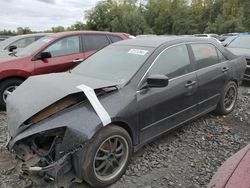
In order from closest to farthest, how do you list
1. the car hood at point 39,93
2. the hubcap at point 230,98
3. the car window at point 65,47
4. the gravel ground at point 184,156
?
the car hood at point 39,93
the gravel ground at point 184,156
the hubcap at point 230,98
the car window at point 65,47

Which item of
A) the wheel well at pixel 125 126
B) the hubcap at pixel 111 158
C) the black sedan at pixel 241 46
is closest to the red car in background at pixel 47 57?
the wheel well at pixel 125 126

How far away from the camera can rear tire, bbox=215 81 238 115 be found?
5.29m

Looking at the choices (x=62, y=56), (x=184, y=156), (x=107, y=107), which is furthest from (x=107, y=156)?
(x=62, y=56)

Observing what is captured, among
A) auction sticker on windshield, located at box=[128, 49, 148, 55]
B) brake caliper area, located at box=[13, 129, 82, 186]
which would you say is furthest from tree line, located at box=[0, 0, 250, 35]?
brake caliper area, located at box=[13, 129, 82, 186]

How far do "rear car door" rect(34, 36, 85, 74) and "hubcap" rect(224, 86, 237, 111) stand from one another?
3171mm

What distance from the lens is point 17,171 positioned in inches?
143

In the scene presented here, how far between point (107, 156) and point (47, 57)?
3675 mm

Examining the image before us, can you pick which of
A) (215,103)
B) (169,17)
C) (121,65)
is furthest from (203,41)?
(169,17)

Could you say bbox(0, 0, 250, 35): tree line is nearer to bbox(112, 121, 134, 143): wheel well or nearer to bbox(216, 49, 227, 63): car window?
bbox(216, 49, 227, 63): car window

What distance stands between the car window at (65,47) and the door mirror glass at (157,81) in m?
3.57

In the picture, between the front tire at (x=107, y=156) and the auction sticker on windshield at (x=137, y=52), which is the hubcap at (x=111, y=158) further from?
the auction sticker on windshield at (x=137, y=52)

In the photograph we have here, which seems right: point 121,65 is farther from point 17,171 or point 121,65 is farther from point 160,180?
point 17,171

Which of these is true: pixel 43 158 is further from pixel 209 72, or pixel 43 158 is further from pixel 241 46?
pixel 241 46

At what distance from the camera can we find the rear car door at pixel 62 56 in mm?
6273
